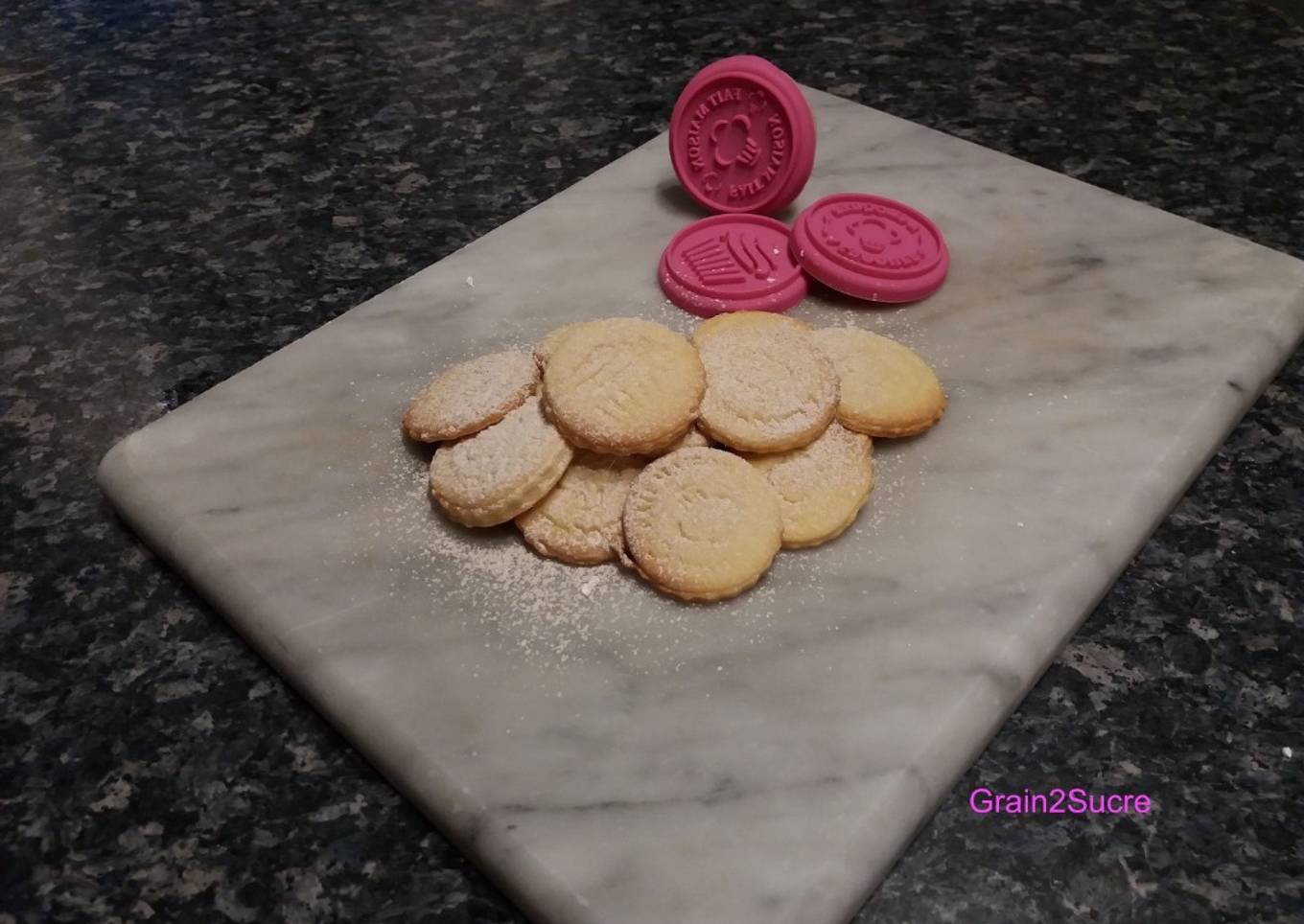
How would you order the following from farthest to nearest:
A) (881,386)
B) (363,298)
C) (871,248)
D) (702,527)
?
1. (363,298)
2. (871,248)
3. (881,386)
4. (702,527)

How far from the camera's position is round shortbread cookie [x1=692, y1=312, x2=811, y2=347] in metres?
0.98

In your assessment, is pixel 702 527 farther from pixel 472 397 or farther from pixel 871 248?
pixel 871 248

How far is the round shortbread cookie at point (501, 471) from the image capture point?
0.85m

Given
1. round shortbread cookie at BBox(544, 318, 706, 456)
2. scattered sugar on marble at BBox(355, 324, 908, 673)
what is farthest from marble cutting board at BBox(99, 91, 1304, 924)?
round shortbread cookie at BBox(544, 318, 706, 456)

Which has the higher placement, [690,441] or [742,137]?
[742,137]

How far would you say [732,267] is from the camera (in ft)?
3.62

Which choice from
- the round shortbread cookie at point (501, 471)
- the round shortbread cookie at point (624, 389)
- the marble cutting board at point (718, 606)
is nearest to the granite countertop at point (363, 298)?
the marble cutting board at point (718, 606)

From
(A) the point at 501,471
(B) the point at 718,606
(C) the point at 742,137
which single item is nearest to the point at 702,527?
(B) the point at 718,606

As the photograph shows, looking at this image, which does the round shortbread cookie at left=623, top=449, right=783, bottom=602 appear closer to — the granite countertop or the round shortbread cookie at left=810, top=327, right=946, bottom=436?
the round shortbread cookie at left=810, top=327, right=946, bottom=436

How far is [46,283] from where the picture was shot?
1.24m

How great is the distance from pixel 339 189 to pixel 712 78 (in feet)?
1.73

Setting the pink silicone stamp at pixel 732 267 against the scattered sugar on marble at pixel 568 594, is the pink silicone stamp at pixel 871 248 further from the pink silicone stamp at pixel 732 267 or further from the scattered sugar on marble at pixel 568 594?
the scattered sugar on marble at pixel 568 594

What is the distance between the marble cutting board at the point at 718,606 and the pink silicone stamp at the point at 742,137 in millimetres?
85

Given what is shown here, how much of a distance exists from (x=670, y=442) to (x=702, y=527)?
84mm
